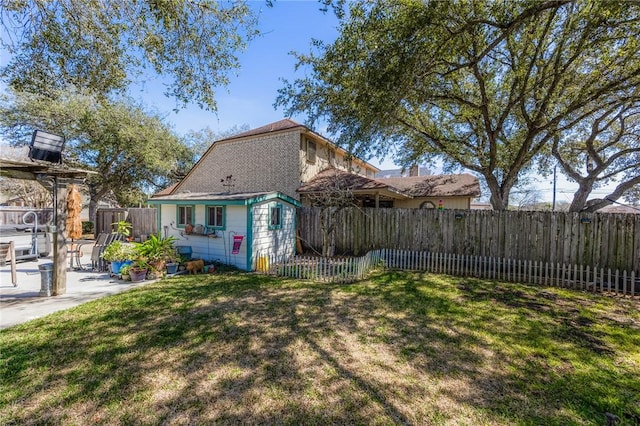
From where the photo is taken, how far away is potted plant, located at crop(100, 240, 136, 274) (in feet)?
26.1

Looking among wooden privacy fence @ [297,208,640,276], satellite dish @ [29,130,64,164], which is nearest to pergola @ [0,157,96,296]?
satellite dish @ [29,130,64,164]

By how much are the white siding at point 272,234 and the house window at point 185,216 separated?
285 cm

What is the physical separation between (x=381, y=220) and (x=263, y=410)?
31.0 ft

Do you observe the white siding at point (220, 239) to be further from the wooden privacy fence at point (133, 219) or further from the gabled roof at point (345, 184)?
the wooden privacy fence at point (133, 219)

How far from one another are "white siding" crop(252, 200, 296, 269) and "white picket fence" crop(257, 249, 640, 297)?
1.85 feet

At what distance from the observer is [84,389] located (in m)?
3.09

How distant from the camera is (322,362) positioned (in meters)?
3.76

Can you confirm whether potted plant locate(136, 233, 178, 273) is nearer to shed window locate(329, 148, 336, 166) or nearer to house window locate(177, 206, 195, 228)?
house window locate(177, 206, 195, 228)

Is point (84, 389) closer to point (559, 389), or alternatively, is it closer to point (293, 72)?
point (559, 389)

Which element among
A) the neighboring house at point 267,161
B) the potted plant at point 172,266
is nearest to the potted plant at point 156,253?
the potted plant at point 172,266

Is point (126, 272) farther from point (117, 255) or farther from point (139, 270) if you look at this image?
point (117, 255)

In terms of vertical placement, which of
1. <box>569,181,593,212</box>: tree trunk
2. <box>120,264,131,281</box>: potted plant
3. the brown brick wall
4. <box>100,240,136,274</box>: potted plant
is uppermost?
the brown brick wall

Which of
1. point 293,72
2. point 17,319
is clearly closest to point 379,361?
point 17,319

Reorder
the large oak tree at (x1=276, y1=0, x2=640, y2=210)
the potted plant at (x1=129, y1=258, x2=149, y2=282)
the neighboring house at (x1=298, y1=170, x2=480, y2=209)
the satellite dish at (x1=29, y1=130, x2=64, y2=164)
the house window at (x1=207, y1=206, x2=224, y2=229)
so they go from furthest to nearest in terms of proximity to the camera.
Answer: the neighboring house at (x1=298, y1=170, x2=480, y2=209), the house window at (x1=207, y1=206, x2=224, y2=229), the potted plant at (x1=129, y1=258, x2=149, y2=282), the large oak tree at (x1=276, y1=0, x2=640, y2=210), the satellite dish at (x1=29, y1=130, x2=64, y2=164)
